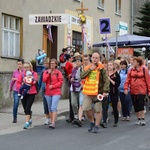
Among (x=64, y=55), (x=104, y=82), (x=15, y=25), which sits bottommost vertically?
(x=104, y=82)

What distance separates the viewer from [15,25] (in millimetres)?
20000

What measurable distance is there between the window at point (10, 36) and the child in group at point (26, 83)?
28.6 feet

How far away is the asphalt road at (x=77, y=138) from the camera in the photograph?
830cm

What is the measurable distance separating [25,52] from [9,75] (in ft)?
20.4

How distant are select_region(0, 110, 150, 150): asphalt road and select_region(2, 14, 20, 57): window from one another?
29.7 feet

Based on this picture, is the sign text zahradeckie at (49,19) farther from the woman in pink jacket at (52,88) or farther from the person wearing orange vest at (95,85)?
the person wearing orange vest at (95,85)

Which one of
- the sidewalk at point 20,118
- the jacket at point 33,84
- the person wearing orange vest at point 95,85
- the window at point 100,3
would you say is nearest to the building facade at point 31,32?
the window at point 100,3

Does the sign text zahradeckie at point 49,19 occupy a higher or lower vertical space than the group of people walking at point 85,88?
higher

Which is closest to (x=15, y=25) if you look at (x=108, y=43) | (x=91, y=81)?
(x=108, y=43)

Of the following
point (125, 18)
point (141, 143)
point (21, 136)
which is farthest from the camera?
point (125, 18)

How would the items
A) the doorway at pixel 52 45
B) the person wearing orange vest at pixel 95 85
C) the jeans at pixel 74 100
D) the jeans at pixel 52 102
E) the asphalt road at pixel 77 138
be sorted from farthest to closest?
the doorway at pixel 52 45 < the jeans at pixel 74 100 < the jeans at pixel 52 102 < the person wearing orange vest at pixel 95 85 < the asphalt road at pixel 77 138

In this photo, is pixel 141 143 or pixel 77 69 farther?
pixel 77 69

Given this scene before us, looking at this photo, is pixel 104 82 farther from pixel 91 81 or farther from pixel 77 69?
pixel 77 69

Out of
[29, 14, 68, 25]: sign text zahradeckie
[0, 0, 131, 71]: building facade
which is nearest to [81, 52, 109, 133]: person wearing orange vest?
[29, 14, 68, 25]: sign text zahradeckie
